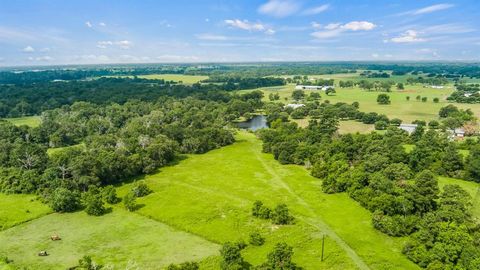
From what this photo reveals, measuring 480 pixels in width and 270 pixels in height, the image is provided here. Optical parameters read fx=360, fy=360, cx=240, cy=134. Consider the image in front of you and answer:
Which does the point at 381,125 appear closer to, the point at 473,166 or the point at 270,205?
the point at 473,166

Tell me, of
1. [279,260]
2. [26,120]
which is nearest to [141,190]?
[279,260]

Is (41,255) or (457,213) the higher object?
(457,213)

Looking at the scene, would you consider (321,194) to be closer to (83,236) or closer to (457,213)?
(457,213)

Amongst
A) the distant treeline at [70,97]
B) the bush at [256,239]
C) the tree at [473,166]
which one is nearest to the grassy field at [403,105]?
the distant treeline at [70,97]

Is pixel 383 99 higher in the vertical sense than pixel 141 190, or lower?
higher

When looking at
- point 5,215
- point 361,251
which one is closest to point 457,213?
point 361,251
